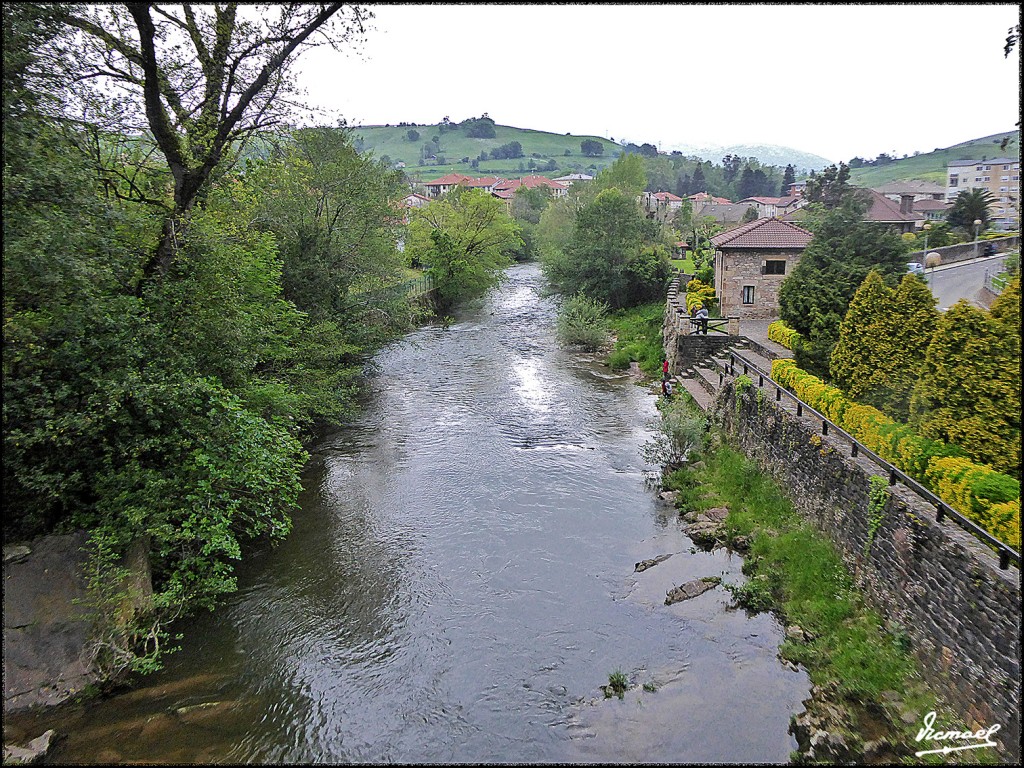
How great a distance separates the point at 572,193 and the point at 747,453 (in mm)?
38947

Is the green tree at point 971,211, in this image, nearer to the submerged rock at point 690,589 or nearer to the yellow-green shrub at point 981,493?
the submerged rock at point 690,589

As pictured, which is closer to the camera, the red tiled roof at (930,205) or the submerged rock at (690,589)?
the submerged rock at (690,589)

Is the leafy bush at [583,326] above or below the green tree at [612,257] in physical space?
below

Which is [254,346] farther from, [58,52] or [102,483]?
[58,52]

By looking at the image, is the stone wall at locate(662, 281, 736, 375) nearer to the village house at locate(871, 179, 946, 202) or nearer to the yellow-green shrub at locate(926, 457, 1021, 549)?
the yellow-green shrub at locate(926, 457, 1021, 549)

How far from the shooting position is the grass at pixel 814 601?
777 centimetres

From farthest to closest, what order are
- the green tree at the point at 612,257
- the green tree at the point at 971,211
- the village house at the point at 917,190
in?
the village house at the point at 917,190
the green tree at the point at 971,211
the green tree at the point at 612,257

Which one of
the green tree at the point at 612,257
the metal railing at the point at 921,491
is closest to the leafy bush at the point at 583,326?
the green tree at the point at 612,257

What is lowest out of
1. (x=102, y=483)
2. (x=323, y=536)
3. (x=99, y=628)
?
(x=323, y=536)

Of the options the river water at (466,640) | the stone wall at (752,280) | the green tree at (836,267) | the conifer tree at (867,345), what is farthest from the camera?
the stone wall at (752,280)

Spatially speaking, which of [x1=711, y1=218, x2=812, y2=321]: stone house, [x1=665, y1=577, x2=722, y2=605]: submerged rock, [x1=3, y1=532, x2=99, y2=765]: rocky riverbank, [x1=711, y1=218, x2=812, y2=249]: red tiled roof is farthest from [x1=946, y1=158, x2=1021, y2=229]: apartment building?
[x1=3, y1=532, x2=99, y2=765]: rocky riverbank

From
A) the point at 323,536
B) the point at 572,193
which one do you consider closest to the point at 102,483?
the point at 323,536

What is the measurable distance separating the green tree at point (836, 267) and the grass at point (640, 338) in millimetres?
7060

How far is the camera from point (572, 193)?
50406mm
